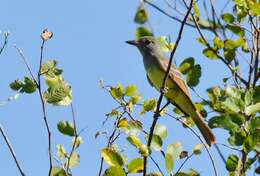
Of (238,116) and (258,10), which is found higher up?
(258,10)

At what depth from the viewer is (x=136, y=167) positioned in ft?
11.6

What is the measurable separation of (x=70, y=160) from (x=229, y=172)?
0.89 m

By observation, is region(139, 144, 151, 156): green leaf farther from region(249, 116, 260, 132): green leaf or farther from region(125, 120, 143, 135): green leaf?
region(249, 116, 260, 132): green leaf

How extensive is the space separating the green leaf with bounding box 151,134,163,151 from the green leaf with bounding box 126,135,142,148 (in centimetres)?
12

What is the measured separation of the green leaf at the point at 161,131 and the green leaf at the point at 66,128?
0.47 metres

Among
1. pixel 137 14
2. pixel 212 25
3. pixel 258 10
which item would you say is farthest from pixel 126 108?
pixel 212 25

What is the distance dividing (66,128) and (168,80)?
261 cm

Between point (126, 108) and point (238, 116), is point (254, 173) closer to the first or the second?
point (238, 116)

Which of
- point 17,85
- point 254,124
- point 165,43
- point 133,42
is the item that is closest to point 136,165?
point 254,124

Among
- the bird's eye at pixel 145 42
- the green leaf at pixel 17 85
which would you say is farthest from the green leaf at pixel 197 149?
the bird's eye at pixel 145 42

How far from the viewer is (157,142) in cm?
367

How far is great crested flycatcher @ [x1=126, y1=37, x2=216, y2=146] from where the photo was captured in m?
5.59

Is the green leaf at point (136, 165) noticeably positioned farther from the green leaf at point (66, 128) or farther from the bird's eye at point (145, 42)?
the bird's eye at point (145, 42)

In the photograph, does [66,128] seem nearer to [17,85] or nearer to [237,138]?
[17,85]
